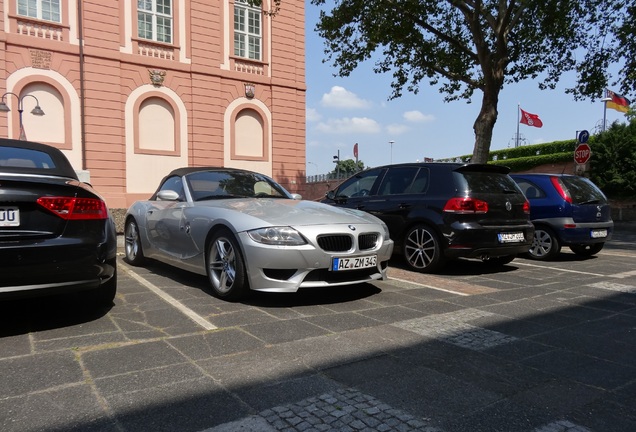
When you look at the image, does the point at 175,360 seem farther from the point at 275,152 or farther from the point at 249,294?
the point at 275,152

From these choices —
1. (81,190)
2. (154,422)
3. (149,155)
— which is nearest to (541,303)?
(154,422)

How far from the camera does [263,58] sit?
19969mm

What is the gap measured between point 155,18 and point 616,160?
18.4 meters

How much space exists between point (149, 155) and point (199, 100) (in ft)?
9.69

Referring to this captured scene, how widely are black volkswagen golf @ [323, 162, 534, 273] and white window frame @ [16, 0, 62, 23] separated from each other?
14.2m

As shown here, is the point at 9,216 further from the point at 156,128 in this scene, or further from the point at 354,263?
the point at 156,128

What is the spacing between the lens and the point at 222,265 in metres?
4.76

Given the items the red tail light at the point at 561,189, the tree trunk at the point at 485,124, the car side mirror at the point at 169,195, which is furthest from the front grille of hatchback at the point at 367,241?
the tree trunk at the point at 485,124

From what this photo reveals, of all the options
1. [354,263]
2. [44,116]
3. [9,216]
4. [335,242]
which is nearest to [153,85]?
[44,116]

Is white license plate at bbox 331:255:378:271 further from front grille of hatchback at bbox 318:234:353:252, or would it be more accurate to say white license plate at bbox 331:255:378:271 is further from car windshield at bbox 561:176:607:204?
car windshield at bbox 561:176:607:204

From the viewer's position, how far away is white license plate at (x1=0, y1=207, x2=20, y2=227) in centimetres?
325

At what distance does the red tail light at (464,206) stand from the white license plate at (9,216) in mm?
4907

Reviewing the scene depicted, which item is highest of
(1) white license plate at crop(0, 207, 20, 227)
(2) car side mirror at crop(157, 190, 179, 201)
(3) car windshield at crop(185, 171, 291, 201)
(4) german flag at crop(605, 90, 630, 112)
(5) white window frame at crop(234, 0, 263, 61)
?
(5) white window frame at crop(234, 0, 263, 61)

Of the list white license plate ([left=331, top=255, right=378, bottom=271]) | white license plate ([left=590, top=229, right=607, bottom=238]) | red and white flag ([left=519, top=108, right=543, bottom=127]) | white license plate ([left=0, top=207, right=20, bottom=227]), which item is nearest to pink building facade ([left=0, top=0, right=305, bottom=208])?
white license plate ([left=0, top=207, right=20, bottom=227])
